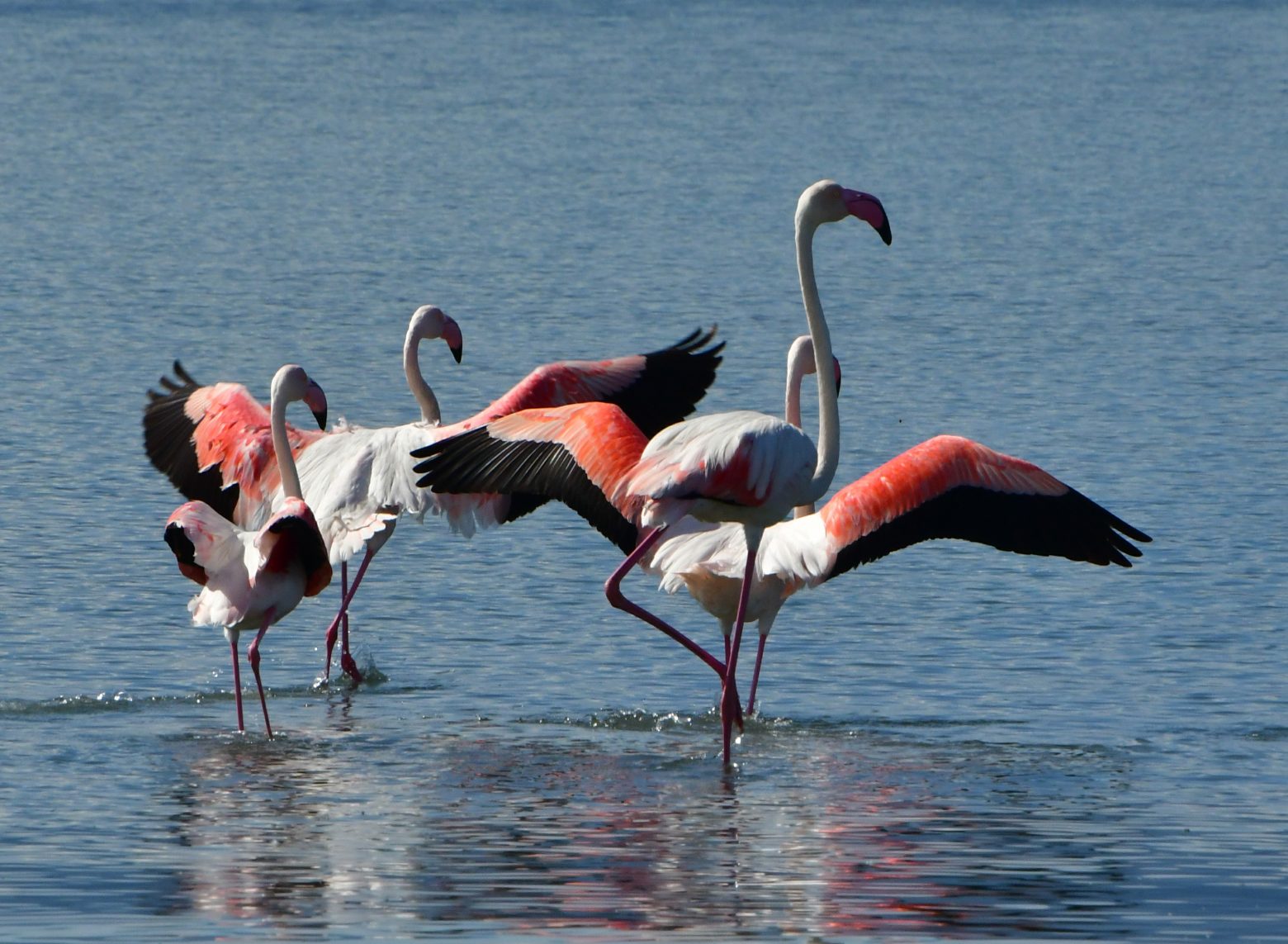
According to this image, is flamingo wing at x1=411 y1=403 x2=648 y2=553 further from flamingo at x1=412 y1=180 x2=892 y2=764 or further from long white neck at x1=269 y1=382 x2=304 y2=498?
long white neck at x1=269 y1=382 x2=304 y2=498

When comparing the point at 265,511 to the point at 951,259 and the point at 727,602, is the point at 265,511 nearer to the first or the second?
the point at 727,602

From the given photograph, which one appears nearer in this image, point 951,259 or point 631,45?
point 951,259

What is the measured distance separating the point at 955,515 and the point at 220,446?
3.17 meters

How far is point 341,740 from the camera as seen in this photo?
8664 mm

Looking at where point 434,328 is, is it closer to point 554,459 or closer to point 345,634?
point 345,634

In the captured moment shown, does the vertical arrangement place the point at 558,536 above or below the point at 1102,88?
below

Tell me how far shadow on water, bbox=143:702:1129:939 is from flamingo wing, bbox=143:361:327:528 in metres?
1.47

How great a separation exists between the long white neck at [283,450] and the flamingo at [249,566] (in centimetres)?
38

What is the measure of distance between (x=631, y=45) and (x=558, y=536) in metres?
36.4

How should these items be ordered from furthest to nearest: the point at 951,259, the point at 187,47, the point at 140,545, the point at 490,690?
the point at 187,47 < the point at 951,259 < the point at 140,545 < the point at 490,690

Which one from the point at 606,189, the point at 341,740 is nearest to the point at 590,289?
the point at 606,189

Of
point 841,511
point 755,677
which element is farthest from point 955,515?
point 755,677

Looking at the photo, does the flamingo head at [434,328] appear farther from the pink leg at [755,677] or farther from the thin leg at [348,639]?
the pink leg at [755,677]

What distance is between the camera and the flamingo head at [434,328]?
35.8ft
